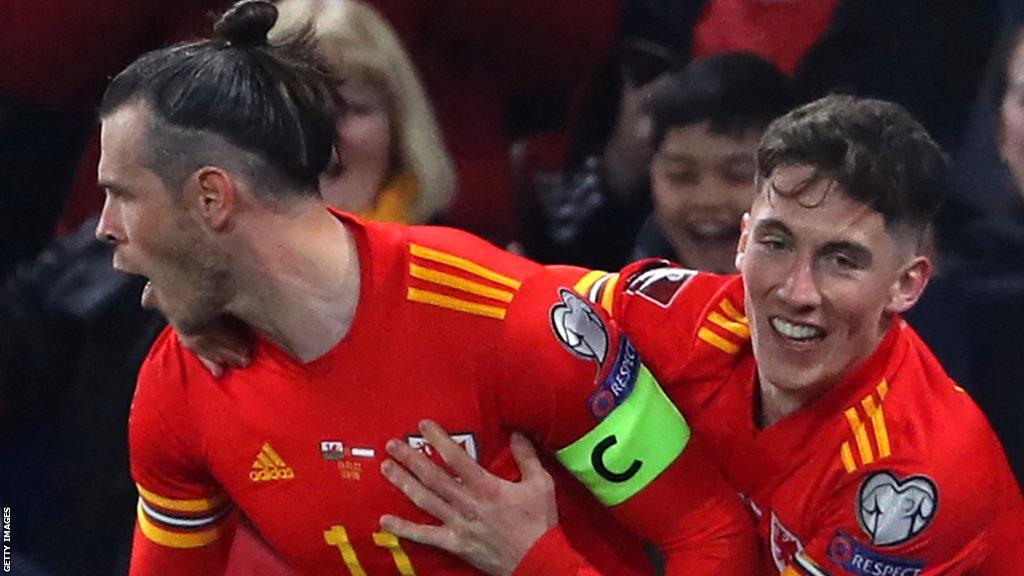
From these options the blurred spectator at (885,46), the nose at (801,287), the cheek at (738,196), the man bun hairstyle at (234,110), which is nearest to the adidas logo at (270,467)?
the man bun hairstyle at (234,110)

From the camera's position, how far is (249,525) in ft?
5.09

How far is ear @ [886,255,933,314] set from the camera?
1.31m

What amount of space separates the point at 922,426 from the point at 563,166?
2.34 ft

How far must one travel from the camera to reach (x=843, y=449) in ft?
4.25

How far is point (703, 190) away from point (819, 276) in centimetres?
49

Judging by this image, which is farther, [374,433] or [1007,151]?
[1007,151]

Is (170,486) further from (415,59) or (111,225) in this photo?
(415,59)

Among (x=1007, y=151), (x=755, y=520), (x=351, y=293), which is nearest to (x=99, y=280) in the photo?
(x=351, y=293)

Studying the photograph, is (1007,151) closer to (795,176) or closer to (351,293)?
(795,176)

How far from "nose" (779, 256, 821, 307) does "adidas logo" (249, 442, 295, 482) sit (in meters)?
0.43

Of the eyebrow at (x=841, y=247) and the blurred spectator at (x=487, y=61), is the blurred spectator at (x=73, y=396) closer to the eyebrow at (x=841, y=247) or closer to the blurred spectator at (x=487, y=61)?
the blurred spectator at (x=487, y=61)

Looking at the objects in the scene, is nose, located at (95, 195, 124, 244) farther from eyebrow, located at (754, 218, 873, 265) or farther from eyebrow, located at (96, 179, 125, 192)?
eyebrow, located at (754, 218, 873, 265)

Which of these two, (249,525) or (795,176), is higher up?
(795,176)

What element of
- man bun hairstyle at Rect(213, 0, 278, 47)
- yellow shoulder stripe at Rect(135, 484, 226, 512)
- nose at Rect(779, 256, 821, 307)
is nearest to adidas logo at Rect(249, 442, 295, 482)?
yellow shoulder stripe at Rect(135, 484, 226, 512)
